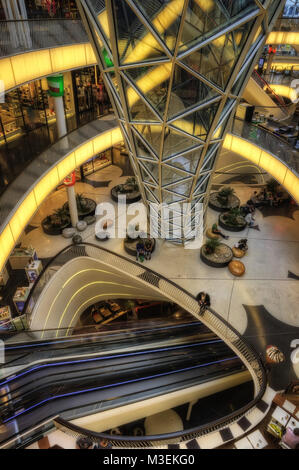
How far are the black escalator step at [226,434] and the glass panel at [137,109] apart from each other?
11011mm

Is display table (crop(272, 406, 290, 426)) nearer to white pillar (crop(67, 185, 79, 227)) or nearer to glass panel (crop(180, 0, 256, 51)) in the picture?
glass panel (crop(180, 0, 256, 51))

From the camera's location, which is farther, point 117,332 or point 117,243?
point 117,243

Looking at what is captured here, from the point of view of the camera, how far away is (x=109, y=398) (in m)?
12.8

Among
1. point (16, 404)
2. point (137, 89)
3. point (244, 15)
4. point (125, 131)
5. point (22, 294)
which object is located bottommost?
point (16, 404)

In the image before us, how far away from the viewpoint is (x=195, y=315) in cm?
1459

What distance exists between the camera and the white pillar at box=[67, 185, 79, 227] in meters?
18.2

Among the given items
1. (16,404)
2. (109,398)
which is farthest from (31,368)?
(109,398)

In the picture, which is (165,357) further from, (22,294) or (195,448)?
(22,294)

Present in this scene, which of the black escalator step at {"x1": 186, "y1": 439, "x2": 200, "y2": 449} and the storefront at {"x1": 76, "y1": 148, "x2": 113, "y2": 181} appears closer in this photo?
the black escalator step at {"x1": 186, "y1": 439, "x2": 200, "y2": 449}

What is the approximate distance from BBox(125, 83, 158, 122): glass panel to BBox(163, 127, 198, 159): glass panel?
93 cm

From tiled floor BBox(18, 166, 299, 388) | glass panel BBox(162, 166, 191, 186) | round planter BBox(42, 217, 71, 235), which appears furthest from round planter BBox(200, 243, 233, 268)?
round planter BBox(42, 217, 71, 235)

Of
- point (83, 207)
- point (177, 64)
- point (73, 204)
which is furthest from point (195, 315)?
point (83, 207)

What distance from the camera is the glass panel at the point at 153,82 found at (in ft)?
31.3

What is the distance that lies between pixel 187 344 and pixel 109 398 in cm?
459
